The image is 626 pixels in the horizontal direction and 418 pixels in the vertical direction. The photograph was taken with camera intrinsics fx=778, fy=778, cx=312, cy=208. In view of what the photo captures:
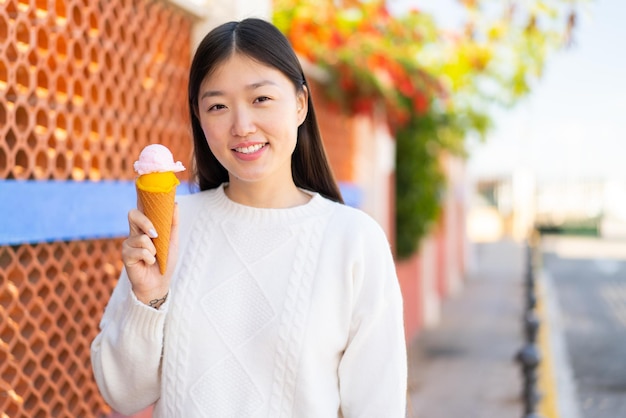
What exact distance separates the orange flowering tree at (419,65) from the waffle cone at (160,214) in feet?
13.2

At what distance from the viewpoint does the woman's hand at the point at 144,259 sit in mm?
1498

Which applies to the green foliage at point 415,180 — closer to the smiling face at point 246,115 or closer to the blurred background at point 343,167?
the blurred background at point 343,167

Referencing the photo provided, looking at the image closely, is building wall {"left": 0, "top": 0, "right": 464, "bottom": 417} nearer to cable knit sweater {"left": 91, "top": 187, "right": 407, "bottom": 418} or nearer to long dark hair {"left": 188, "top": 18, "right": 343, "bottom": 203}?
long dark hair {"left": 188, "top": 18, "right": 343, "bottom": 203}

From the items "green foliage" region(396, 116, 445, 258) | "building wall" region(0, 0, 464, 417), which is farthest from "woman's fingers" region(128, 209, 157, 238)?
"green foliage" region(396, 116, 445, 258)

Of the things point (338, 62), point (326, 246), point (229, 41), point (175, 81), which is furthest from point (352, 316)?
point (338, 62)

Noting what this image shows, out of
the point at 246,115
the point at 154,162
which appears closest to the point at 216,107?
the point at 246,115

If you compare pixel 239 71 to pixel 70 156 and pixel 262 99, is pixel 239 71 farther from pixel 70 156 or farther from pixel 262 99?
pixel 70 156

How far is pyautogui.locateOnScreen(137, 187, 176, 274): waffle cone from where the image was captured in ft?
4.95

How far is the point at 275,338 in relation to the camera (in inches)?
63.9

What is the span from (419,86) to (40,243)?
6228 millimetres

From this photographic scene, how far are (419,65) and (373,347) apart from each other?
712 centimetres

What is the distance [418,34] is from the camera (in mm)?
9656

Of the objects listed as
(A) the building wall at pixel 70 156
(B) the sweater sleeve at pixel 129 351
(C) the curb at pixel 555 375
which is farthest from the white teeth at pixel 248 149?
(C) the curb at pixel 555 375

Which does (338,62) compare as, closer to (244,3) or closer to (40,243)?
(244,3)
